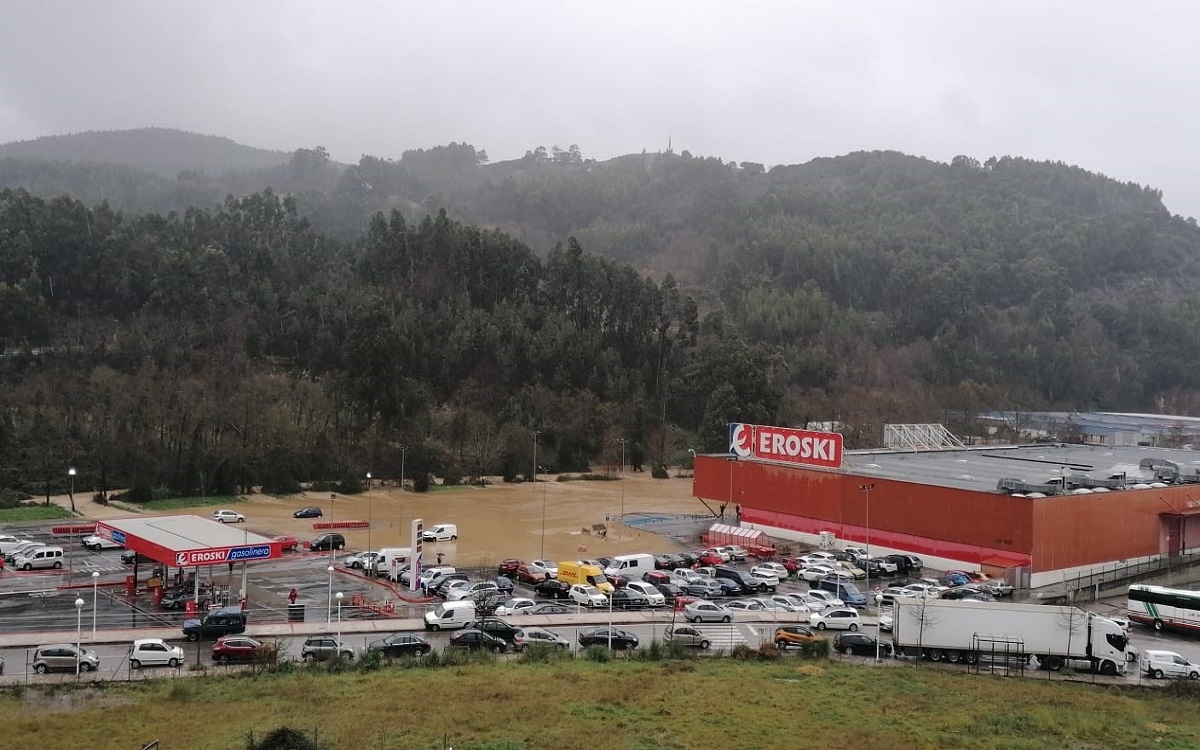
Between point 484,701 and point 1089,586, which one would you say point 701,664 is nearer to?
point 484,701

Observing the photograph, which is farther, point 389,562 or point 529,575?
point 389,562

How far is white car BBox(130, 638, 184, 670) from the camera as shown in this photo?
22.0 meters

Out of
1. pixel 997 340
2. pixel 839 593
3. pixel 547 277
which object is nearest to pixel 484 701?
pixel 839 593

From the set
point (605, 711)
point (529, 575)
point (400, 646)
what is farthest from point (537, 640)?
point (529, 575)

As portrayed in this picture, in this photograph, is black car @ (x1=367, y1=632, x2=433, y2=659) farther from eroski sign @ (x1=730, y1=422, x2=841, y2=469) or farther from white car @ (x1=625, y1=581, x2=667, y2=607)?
eroski sign @ (x1=730, y1=422, x2=841, y2=469)

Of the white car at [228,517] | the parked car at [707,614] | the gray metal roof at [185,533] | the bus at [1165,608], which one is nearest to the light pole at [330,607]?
the gray metal roof at [185,533]

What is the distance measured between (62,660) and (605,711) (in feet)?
41.1

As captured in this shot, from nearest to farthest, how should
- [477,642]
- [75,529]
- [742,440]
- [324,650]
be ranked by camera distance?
[324,650] < [477,642] < [75,529] < [742,440]

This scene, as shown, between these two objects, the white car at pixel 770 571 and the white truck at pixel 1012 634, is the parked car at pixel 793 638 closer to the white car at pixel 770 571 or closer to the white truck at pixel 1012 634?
the white truck at pixel 1012 634

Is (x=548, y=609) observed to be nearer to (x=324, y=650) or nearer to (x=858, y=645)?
(x=324, y=650)

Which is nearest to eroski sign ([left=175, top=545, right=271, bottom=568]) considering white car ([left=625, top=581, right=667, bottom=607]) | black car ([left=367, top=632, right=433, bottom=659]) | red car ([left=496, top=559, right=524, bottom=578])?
black car ([left=367, top=632, right=433, bottom=659])

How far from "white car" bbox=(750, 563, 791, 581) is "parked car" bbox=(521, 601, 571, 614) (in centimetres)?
862

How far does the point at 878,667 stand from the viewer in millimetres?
23203

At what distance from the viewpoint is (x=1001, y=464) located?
Answer: 51.2 metres
